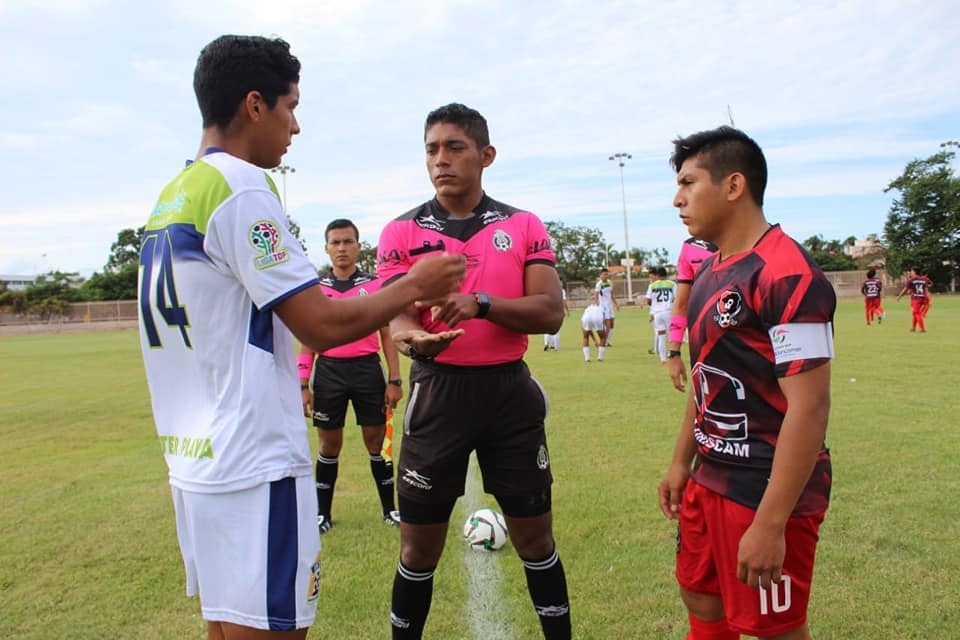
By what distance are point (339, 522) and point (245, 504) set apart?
153 inches

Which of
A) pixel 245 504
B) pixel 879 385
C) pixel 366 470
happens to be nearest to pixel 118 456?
pixel 366 470

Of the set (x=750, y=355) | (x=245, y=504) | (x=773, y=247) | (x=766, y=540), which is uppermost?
(x=773, y=247)

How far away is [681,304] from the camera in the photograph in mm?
7422

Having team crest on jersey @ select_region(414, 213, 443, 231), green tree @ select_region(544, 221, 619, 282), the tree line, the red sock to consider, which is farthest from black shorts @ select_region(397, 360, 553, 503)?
green tree @ select_region(544, 221, 619, 282)

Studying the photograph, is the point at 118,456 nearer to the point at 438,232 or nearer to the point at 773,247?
the point at 438,232

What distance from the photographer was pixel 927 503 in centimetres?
541

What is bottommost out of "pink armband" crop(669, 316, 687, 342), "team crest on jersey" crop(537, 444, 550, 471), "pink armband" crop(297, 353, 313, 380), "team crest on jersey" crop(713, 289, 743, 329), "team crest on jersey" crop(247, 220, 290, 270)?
"team crest on jersey" crop(537, 444, 550, 471)

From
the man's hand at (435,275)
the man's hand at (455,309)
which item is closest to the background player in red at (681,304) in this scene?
the man's hand at (455,309)

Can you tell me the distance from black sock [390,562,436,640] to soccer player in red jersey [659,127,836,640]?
122 centimetres

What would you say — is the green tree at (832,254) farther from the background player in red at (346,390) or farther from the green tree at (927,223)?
the background player in red at (346,390)

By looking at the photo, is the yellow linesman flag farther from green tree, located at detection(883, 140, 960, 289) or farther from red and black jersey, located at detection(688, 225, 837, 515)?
green tree, located at detection(883, 140, 960, 289)

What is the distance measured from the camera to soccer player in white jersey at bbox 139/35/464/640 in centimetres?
198

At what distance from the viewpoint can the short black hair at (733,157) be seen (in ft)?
8.16

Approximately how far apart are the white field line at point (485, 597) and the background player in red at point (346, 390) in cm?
107
